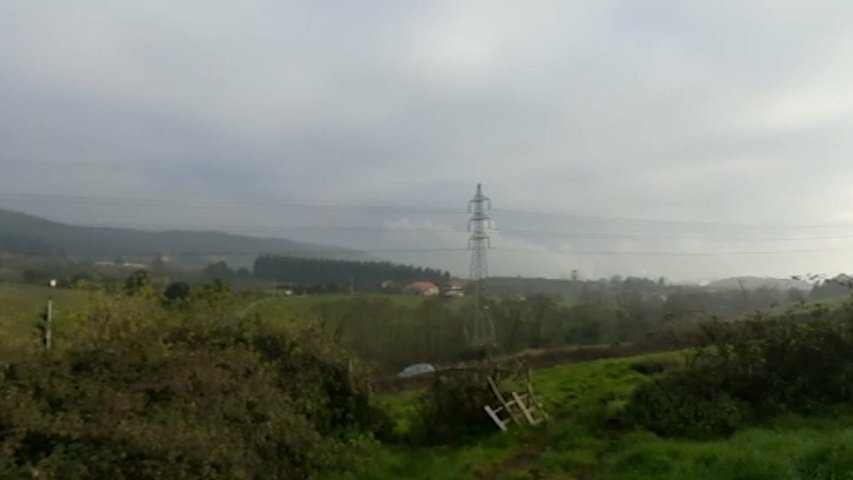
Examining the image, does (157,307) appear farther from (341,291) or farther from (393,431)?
(341,291)

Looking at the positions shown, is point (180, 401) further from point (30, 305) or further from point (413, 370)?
point (413, 370)

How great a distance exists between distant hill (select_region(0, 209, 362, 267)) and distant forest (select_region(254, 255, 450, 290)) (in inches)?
35.3

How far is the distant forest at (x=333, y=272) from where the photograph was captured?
2944 centimetres

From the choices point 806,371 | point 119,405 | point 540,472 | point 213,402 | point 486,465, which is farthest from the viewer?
point 806,371

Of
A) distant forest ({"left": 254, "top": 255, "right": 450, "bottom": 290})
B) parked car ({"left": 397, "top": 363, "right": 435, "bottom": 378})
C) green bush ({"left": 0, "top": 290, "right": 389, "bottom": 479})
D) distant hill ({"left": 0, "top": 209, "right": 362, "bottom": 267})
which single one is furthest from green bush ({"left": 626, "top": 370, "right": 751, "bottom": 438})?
distant hill ({"left": 0, "top": 209, "right": 362, "bottom": 267})

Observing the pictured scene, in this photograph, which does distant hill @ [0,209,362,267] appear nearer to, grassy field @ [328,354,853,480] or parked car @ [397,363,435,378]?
parked car @ [397,363,435,378]

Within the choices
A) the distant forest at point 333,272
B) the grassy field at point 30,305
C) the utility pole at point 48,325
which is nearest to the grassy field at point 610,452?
the utility pole at point 48,325

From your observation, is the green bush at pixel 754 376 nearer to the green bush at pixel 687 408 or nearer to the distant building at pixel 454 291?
the green bush at pixel 687 408

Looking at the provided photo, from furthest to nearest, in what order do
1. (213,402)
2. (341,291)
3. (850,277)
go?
(341,291) → (850,277) → (213,402)

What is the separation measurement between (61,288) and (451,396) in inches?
341

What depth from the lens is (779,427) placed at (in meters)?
15.6

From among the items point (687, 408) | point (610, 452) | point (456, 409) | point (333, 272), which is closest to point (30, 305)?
point (456, 409)

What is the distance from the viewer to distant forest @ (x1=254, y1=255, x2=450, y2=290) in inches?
1159

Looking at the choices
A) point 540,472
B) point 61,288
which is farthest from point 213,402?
point 61,288
